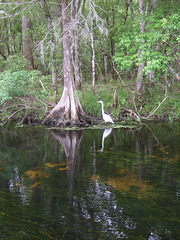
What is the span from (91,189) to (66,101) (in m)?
7.06

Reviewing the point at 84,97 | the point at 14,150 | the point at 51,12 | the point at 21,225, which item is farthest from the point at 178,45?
the point at 21,225

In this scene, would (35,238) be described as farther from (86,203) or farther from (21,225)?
(86,203)

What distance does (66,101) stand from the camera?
36.9 feet

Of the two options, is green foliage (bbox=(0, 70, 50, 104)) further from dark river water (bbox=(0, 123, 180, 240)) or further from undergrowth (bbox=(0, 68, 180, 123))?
dark river water (bbox=(0, 123, 180, 240))

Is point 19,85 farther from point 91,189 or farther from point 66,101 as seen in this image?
point 91,189

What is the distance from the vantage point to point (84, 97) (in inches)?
515

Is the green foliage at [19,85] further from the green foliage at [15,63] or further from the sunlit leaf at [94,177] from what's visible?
the sunlit leaf at [94,177]

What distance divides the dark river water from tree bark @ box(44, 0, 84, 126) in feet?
8.65

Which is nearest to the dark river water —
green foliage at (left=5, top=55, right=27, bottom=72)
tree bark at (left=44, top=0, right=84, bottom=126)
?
tree bark at (left=44, top=0, right=84, bottom=126)

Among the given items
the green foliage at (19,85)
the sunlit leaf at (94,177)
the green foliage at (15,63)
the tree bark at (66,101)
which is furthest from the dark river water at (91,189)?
the green foliage at (15,63)

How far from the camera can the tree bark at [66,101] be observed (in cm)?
1106

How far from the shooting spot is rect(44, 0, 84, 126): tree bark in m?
11.1

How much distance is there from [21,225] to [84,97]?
394 inches

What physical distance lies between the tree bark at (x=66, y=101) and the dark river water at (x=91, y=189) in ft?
8.65
